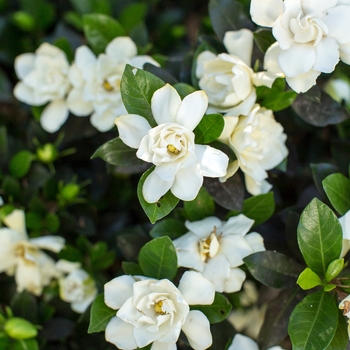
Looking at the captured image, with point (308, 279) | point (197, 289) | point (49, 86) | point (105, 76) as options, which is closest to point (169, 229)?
point (197, 289)

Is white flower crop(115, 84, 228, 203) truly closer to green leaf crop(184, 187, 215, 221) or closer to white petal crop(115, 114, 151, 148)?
white petal crop(115, 114, 151, 148)

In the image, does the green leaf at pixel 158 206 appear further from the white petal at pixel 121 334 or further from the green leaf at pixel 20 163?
the green leaf at pixel 20 163

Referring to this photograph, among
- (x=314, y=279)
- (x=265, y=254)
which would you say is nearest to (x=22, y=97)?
(x=265, y=254)

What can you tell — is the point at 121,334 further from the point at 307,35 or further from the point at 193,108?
the point at 307,35

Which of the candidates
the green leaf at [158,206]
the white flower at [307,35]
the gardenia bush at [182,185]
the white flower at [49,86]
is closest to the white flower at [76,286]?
the gardenia bush at [182,185]

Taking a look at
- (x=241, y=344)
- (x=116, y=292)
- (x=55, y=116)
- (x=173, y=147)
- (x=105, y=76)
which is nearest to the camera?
(x=173, y=147)

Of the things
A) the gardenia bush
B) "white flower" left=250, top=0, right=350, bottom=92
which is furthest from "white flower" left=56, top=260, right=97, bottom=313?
"white flower" left=250, top=0, right=350, bottom=92
